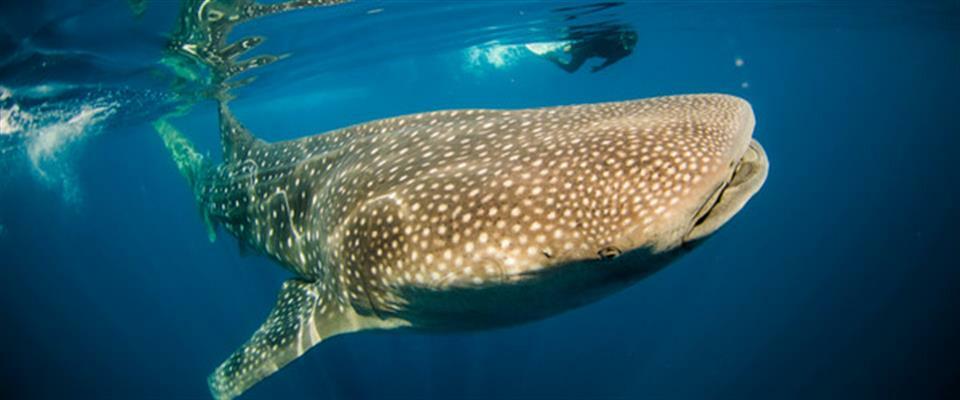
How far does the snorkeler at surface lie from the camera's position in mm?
17109

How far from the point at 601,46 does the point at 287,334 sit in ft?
55.0

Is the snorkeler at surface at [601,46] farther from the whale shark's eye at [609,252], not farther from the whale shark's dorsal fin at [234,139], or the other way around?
the whale shark's eye at [609,252]

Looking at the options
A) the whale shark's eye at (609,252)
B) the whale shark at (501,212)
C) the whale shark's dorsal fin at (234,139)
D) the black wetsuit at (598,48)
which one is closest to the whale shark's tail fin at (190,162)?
the whale shark's dorsal fin at (234,139)

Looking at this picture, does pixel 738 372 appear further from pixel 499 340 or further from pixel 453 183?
pixel 453 183

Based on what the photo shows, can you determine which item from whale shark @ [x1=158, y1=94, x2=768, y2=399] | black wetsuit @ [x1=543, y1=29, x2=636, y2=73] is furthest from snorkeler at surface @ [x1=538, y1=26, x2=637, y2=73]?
whale shark @ [x1=158, y1=94, x2=768, y2=399]

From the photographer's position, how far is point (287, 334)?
4.01 meters

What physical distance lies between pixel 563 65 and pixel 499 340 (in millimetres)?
9341

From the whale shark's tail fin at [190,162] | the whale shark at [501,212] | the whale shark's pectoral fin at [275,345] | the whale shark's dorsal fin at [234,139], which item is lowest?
the whale shark's tail fin at [190,162]

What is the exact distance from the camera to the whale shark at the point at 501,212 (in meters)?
2.14

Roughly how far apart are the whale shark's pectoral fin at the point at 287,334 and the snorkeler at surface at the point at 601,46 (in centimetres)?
1418

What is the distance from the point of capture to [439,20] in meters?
15.3

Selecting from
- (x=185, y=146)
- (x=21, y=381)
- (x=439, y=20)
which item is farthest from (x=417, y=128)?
(x=21, y=381)

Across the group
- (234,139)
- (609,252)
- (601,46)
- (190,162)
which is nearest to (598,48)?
(601,46)

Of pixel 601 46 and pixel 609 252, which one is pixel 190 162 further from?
pixel 601 46
